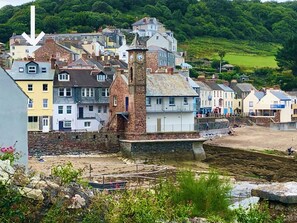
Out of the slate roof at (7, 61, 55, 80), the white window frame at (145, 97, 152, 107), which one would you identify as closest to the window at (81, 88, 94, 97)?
the slate roof at (7, 61, 55, 80)

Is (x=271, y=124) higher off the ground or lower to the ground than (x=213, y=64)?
lower

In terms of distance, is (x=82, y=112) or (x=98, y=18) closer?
(x=82, y=112)

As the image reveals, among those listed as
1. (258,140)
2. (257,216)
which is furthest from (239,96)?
(257,216)

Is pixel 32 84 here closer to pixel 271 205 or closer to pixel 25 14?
pixel 271 205

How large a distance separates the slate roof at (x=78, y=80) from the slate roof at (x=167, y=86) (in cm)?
628

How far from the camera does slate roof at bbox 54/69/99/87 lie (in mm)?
55938

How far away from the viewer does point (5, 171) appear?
Result: 35.1 feet

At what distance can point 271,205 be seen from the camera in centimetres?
890

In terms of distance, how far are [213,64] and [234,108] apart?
25911 millimetres

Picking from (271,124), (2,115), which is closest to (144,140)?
(2,115)

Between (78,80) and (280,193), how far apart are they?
1934 inches

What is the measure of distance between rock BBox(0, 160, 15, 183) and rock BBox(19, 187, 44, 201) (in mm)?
316

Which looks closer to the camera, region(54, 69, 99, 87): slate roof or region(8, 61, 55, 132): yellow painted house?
region(8, 61, 55, 132): yellow painted house

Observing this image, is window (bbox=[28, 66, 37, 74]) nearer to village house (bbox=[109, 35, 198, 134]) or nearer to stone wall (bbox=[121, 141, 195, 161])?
village house (bbox=[109, 35, 198, 134])
